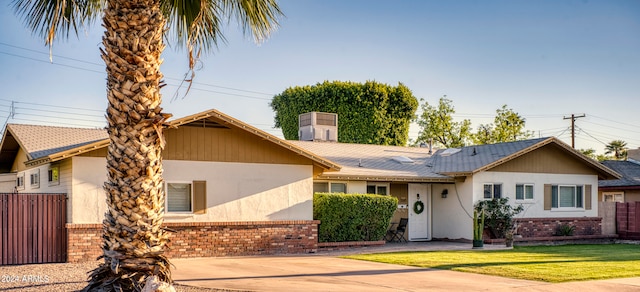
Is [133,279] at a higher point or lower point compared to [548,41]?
lower

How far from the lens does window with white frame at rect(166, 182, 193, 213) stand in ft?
61.1

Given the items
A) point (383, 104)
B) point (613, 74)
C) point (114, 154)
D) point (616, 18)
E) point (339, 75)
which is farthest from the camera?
point (383, 104)

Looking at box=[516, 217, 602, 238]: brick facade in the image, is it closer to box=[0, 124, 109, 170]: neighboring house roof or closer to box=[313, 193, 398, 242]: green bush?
box=[313, 193, 398, 242]: green bush

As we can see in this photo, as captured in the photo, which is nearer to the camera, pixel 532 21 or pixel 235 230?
pixel 235 230

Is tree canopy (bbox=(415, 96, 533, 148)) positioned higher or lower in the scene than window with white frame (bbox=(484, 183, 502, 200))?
higher

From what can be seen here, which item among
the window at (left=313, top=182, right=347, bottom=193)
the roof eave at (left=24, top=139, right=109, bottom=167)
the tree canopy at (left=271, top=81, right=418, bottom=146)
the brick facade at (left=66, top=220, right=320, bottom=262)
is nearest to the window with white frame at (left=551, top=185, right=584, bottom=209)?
the window at (left=313, top=182, right=347, bottom=193)

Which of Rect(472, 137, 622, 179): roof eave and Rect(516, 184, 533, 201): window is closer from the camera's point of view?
Rect(472, 137, 622, 179): roof eave

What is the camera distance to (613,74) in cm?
2517

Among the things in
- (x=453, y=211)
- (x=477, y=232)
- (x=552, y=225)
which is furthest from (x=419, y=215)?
(x=552, y=225)

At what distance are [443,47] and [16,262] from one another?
14209 mm

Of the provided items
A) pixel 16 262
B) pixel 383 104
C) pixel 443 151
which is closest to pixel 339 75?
pixel 383 104

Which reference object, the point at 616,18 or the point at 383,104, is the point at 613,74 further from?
the point at 383,104

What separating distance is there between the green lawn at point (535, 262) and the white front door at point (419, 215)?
4080mm

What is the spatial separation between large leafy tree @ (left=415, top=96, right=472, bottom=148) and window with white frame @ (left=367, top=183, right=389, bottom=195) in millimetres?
23534
